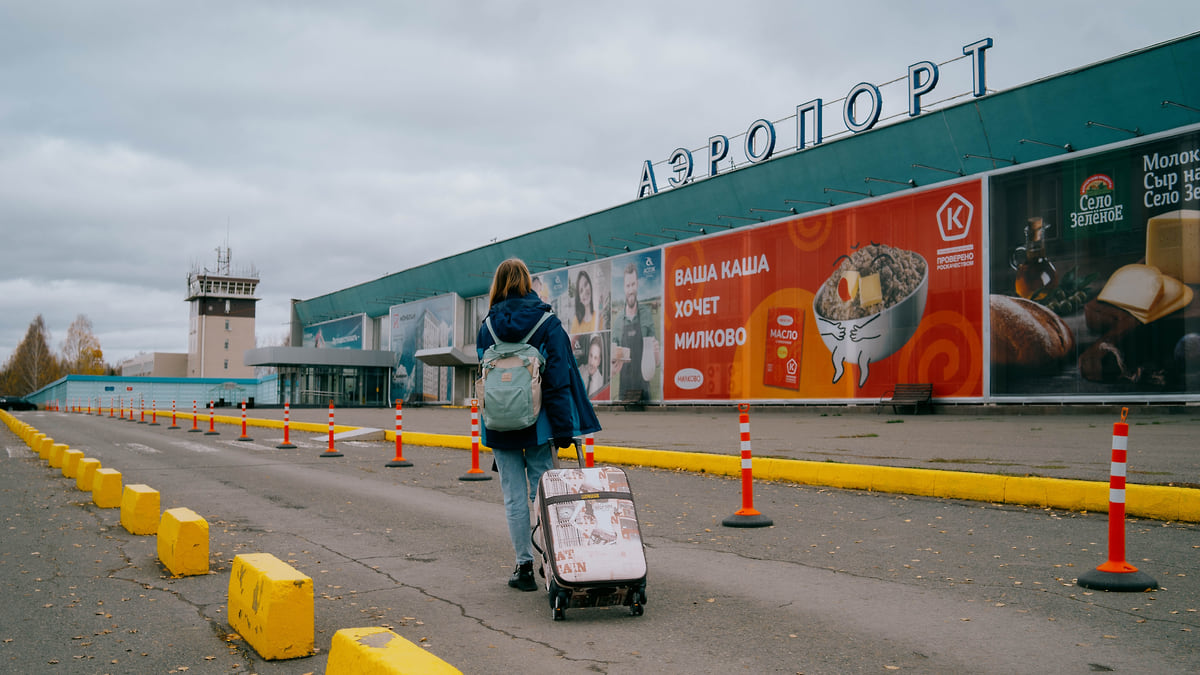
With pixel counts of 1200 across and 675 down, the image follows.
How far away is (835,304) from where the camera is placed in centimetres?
3078

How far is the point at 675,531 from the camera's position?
7.92m

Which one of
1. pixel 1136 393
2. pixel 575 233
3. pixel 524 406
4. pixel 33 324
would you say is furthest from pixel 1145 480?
pixel 33 324

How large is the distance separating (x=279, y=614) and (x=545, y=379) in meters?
1.96

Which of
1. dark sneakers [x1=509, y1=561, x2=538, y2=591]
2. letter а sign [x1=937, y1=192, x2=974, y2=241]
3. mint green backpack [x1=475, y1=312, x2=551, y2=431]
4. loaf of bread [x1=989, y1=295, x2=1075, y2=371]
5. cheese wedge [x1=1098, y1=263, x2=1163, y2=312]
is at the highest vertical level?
letter а sign [x1=937, y1=192, x2=974, y2=241]

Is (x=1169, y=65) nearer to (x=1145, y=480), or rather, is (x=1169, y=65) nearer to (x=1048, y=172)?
(x=1048, y=172)

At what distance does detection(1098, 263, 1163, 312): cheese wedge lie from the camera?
22500mm

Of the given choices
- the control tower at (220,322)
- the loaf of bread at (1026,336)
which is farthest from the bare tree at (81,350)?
the loaf of bread at (1026,336)

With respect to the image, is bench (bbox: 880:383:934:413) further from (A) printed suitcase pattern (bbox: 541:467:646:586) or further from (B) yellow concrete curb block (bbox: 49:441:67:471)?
(A) printed suitcase pattern (bbox: 541:467:646:586)

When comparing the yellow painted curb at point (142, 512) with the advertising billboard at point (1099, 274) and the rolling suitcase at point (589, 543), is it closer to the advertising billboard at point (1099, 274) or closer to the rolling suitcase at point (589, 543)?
the rolling suitcase at point (589, 543)

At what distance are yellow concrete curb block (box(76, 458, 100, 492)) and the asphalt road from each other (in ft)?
4.42

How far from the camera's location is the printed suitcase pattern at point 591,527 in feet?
15.4

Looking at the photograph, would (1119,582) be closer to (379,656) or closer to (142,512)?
(379,656)

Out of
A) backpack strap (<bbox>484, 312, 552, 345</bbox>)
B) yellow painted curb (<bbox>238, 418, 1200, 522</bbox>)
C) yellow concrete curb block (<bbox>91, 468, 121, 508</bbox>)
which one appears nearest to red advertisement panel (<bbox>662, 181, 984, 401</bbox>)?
yellow painted curb (<bbox>238, 418, 1200, 522</bbox>)

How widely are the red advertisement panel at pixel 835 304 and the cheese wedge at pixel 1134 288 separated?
3.73 metres
